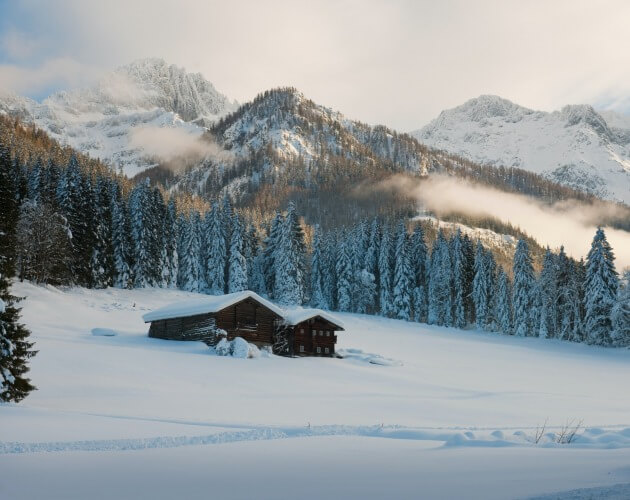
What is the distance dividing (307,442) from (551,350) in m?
54.5

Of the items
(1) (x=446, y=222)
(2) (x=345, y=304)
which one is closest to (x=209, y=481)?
(2) (x=345, y=304)

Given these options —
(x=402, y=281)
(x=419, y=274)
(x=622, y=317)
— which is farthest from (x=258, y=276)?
(x=622, y=317)

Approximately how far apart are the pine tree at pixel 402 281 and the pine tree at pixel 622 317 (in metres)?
28.9

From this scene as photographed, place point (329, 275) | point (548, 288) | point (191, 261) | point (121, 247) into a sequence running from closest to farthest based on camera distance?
point (121, 247), point (548, 288), point (191, 261), point (329, 275)

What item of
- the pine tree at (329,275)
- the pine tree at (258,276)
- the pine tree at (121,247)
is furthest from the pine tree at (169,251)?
the pine tree at (329,275)

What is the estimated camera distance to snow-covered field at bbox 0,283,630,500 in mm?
7016

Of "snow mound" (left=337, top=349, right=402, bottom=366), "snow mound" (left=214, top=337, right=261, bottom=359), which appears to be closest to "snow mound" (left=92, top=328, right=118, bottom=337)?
"snow mound" (left=214, top=337, right=261, bottom=359)

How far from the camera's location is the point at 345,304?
83812mm

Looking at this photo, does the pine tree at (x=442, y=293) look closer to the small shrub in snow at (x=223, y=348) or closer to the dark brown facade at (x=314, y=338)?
the dark brown facade at (x=314, y=338)

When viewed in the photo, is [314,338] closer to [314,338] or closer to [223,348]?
[314,338]

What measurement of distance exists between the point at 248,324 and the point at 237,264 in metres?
39.8

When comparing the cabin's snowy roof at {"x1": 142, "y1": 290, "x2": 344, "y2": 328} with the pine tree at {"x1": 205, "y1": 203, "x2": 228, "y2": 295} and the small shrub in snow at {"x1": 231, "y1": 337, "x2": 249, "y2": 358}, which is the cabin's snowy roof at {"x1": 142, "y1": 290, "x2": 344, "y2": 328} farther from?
the pine tree at {"x1": 205, "y1": 203, "x2": 228, "y2": 295}

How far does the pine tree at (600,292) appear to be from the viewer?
60.4 meters

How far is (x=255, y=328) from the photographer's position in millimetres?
42406
